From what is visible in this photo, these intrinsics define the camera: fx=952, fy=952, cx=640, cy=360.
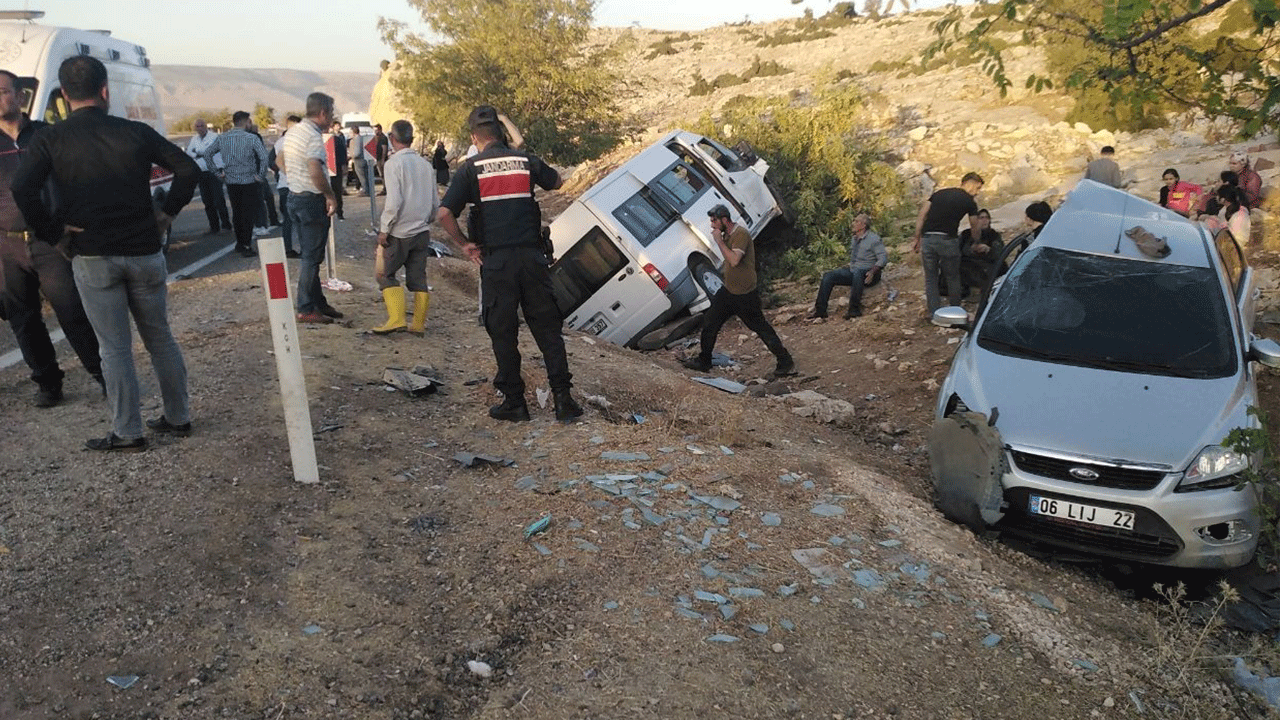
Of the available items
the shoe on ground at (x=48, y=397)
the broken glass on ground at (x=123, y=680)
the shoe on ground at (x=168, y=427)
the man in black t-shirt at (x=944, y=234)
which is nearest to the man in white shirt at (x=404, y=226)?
the shoe on ground at (x=48, y=397)

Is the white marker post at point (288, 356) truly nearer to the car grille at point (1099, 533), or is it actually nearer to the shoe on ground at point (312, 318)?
the shoe on ground at point (312, 318)

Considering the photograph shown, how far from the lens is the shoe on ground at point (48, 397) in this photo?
6012 millimetres

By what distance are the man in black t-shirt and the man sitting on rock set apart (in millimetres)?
1257

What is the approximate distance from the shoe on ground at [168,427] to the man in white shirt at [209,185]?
9.71 metres

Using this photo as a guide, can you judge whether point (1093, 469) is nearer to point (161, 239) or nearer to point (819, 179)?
point (161, 239)

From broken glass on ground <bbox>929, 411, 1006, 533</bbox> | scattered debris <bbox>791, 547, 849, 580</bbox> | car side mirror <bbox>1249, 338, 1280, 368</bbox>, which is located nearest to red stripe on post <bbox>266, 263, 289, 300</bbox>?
scattered debris <bbox>791, 547, 849, 580</bbox>

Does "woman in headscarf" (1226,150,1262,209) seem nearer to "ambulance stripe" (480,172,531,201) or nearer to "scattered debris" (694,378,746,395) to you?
"scattered debris" (694,378,746,395)

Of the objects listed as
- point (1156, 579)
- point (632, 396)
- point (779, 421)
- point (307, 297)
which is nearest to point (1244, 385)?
point (1156, 579)

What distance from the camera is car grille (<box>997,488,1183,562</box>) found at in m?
4.84

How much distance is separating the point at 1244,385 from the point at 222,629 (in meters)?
5.41

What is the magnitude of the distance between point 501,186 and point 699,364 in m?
4.71

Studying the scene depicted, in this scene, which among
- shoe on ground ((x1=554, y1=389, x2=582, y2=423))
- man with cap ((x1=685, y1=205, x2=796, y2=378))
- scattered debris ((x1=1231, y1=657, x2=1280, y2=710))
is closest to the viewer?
scattered debris ((x1=1231, y1=657, x2=1280, y2=710))

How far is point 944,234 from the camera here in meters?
10.5

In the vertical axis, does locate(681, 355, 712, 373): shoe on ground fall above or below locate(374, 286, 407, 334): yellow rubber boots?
below
